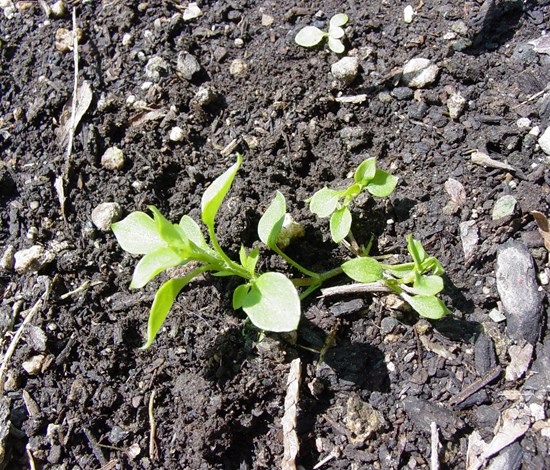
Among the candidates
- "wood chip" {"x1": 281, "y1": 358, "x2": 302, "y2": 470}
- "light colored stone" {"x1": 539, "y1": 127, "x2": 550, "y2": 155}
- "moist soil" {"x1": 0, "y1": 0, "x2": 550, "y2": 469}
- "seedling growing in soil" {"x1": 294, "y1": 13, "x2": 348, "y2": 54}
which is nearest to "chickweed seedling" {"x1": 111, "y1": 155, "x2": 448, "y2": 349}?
"moist soil" {"x1": 0, "y1": 0, "x2": 550, "y2": 469}

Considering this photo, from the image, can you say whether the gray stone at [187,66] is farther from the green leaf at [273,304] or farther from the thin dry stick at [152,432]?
the thin dry stick at [152,432]

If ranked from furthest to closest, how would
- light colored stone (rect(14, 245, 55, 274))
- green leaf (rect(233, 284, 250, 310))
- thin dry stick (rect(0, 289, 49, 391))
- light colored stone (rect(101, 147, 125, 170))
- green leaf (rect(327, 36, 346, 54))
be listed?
1. green leaf (rect(327, 36, 346, 54))
2. light colored stone (rect(101, 147, 125, 170))
3. light colored stone (rect(14, 245, 55, 274))
4. thin dry stick (rect(0, 289, 49, 391))
5. green leaf (rect(233, 284, 250, 310))

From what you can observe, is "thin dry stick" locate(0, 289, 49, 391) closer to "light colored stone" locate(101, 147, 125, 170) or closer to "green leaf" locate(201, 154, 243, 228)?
"light colored stone" locate(101, 147, 125, 170)

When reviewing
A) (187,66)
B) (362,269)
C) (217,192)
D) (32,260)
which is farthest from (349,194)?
(32,260)

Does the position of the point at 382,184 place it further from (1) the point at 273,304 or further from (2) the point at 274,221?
(1) the point at 273,304

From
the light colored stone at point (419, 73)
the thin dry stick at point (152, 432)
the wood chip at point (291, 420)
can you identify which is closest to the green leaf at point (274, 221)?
the wood chip at point (291, 420)
